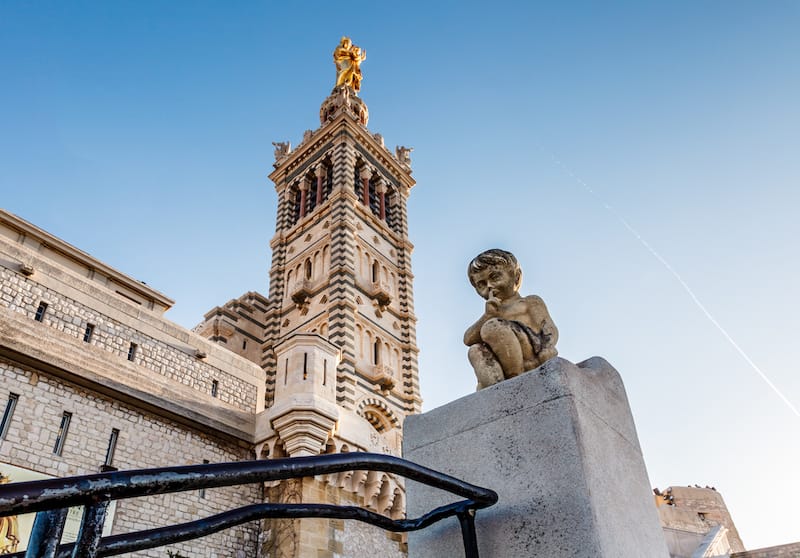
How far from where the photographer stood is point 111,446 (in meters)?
11.9

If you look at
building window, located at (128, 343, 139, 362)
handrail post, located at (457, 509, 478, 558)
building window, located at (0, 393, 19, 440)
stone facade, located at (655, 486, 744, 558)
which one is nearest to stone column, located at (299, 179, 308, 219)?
building window, located at (128, 343, 139, 362)

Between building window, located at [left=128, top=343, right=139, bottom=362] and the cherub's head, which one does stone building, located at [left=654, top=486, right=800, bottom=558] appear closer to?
building window, located at [left=128, top=343, right=139, bottom=362]

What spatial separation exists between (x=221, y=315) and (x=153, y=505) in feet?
56.8

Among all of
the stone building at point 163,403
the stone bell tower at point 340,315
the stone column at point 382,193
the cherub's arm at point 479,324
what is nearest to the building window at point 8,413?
the stone building at point 163,403

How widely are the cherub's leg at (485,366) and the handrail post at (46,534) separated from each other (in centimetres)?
230

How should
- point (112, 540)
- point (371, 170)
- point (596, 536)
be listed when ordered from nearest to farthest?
point (112, 540) < point (596, 536) < point (371, 170)

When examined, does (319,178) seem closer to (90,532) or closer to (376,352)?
(376,352)

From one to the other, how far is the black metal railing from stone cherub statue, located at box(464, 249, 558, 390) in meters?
1.06

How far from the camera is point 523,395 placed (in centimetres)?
258

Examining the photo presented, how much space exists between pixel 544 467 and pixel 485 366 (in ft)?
2.91

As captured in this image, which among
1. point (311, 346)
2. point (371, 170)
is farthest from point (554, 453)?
point (371, 170)

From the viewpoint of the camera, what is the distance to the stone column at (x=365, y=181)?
31.4 m

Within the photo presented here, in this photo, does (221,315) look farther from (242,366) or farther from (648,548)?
(648,548)

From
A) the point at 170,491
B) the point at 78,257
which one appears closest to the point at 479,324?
the point at 170,491
